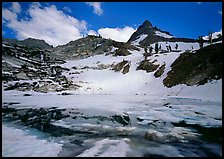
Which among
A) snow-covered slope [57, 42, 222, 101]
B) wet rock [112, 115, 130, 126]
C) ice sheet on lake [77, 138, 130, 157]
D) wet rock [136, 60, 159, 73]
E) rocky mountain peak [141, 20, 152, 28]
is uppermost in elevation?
rocky mountain peak [141, 20, 152, 28]

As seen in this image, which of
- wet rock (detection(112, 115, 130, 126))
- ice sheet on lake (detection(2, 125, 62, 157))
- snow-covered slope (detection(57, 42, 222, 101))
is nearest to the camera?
ice sheet on lake (detection(2, 125, 62, 157))

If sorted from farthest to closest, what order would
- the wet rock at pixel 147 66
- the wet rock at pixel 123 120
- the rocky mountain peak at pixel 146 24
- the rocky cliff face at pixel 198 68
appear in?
1. the rocky mountain peak at pixel 146 24
2. the wet rock at pixel 147 66
3. the rocky cliff face at pixel 198 68
4. the wet rock at pixel 123 120

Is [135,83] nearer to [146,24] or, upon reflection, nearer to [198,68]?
[198,68]

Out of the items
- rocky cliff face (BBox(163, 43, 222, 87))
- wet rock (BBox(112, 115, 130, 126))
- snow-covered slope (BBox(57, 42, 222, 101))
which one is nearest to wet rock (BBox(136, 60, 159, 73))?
snow-covered slope (BBox(57, 42, 222, 101))

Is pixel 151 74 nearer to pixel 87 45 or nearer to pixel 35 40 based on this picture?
pixel 87 45

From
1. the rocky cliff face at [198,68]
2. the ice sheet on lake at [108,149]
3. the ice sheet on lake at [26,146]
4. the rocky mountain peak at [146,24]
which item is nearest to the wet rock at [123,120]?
the ice sheet on lake at [108,149]

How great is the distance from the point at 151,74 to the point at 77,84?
64.8 feet

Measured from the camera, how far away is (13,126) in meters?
11.7

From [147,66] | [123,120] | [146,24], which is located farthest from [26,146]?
[146,24]

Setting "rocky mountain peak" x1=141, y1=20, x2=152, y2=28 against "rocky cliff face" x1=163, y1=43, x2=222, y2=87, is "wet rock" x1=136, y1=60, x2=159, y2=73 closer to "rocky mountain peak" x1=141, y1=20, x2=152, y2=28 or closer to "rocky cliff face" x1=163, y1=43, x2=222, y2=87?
"rocky cliff face" x1=163, y1=43, x2=222, y2=87

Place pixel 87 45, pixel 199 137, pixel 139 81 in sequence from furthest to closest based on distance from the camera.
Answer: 1. pixel 87 45
2. pixel 139 81
3. pixel 199 137

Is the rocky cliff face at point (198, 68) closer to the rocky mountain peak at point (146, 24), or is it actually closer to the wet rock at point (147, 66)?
the wet rock at point (147, 66)

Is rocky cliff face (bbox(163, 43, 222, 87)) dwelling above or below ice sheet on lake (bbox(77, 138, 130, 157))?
above

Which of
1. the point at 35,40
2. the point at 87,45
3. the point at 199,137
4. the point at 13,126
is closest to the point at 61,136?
the point at 13,126
